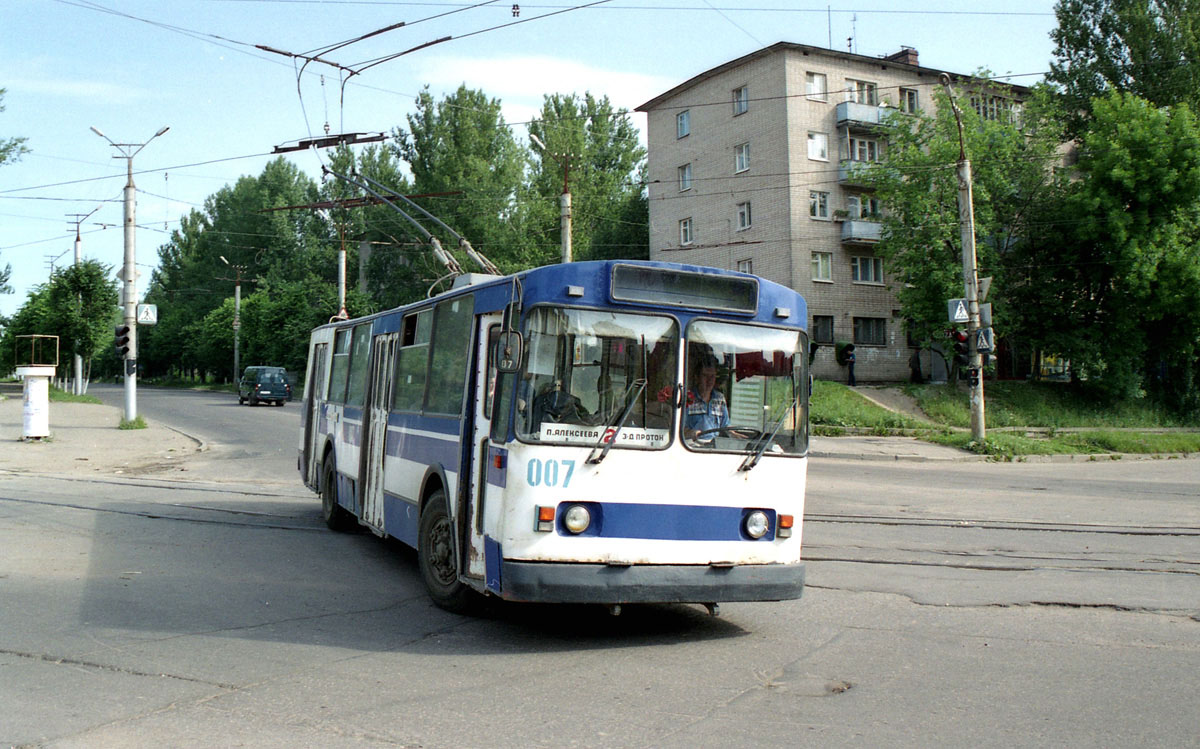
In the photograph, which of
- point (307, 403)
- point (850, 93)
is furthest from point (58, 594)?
point (850, 93)

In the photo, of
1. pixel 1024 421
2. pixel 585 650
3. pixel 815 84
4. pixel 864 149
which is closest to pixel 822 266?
pixel 864 149

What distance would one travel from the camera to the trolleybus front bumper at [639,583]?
19.7 feet

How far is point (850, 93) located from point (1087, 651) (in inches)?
1628

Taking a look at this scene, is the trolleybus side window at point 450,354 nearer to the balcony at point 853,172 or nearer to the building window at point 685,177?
the balcony at point 853,172

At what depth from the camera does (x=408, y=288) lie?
201ft

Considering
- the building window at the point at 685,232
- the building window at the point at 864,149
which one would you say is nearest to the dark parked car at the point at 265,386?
the building window at the point at 685,232

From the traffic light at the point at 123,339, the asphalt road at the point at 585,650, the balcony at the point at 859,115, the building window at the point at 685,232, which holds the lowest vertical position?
the asphalt road at the point at 585,650

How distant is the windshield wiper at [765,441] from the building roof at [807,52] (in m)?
36.4

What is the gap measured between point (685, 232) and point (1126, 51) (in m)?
20.4

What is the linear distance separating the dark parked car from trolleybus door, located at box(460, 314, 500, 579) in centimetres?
4217

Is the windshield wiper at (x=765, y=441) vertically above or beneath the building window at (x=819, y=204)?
beneath

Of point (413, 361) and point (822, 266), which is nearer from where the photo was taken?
point (413, 361)

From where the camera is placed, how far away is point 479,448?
664 centimetres

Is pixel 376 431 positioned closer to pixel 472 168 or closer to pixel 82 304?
pixel 82 304
